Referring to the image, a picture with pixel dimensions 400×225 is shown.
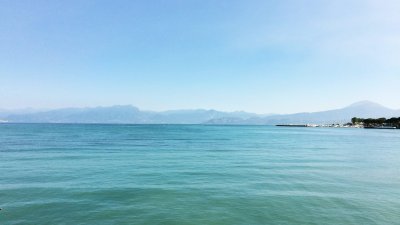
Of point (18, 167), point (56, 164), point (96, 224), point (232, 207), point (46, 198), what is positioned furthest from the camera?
point (56, 164)

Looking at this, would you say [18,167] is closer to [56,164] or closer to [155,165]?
[56,164]

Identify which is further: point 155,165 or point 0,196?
point 155,165

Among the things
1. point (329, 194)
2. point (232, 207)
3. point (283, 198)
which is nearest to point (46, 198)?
point (232, 207)

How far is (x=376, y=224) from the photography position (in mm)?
16109

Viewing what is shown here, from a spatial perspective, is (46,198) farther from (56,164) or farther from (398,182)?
(398,182)

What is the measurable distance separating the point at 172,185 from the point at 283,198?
865cm

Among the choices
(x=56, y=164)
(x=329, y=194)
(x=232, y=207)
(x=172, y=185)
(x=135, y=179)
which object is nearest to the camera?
(x=232, y=207)

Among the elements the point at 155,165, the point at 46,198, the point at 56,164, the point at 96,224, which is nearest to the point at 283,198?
the point at 96,224

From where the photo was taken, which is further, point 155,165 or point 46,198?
point 155,165

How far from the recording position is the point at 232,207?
18469mm

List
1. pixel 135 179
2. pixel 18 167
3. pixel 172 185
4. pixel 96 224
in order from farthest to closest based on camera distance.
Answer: pixel 18 167 → pixel 135 179 → pixel 172 185 → pixel 96 224

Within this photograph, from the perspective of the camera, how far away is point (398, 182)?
26.9 m

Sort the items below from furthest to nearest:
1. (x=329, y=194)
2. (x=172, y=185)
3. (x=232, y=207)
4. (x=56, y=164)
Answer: (x=56, y=164) < (x=172, y=185) < (x=329, y=194) < (x=232, y=207)

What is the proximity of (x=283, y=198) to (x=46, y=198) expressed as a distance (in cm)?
1569
